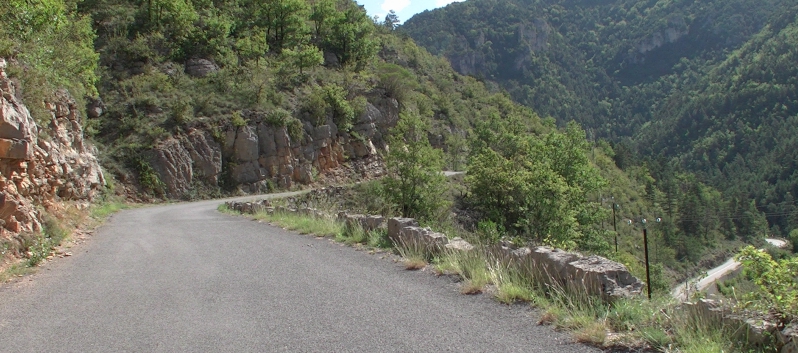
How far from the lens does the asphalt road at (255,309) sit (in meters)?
4.51

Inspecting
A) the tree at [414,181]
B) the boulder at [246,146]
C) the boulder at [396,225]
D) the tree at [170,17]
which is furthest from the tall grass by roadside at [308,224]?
the tree at [170,17]

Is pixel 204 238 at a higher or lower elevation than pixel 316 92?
lower

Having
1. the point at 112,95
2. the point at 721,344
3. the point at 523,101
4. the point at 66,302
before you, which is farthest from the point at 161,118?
the point at 523,101

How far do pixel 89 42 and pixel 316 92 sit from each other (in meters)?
14.4

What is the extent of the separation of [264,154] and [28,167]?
74.2 ft

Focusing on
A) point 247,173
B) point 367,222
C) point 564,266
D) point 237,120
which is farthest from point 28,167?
point 237,120

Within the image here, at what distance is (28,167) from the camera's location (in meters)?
11.1

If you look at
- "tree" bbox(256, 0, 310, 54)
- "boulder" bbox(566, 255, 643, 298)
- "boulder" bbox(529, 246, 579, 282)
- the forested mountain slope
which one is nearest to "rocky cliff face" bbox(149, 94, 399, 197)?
"tree" bbox(256, 0, 310, 54)

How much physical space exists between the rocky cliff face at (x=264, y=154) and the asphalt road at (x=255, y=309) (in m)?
21.6

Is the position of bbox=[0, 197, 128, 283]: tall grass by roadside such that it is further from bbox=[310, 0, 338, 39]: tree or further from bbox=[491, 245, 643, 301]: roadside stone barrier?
bbox=[310, 0, 338, 39]: tree

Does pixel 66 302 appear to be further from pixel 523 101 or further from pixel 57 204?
pixel 523 101

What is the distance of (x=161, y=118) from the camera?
31406 millimetres

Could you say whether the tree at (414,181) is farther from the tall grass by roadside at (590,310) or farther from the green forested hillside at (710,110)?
the green forested hillside at (710,110)

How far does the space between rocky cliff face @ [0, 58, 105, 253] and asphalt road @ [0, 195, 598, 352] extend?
128 centimetres
